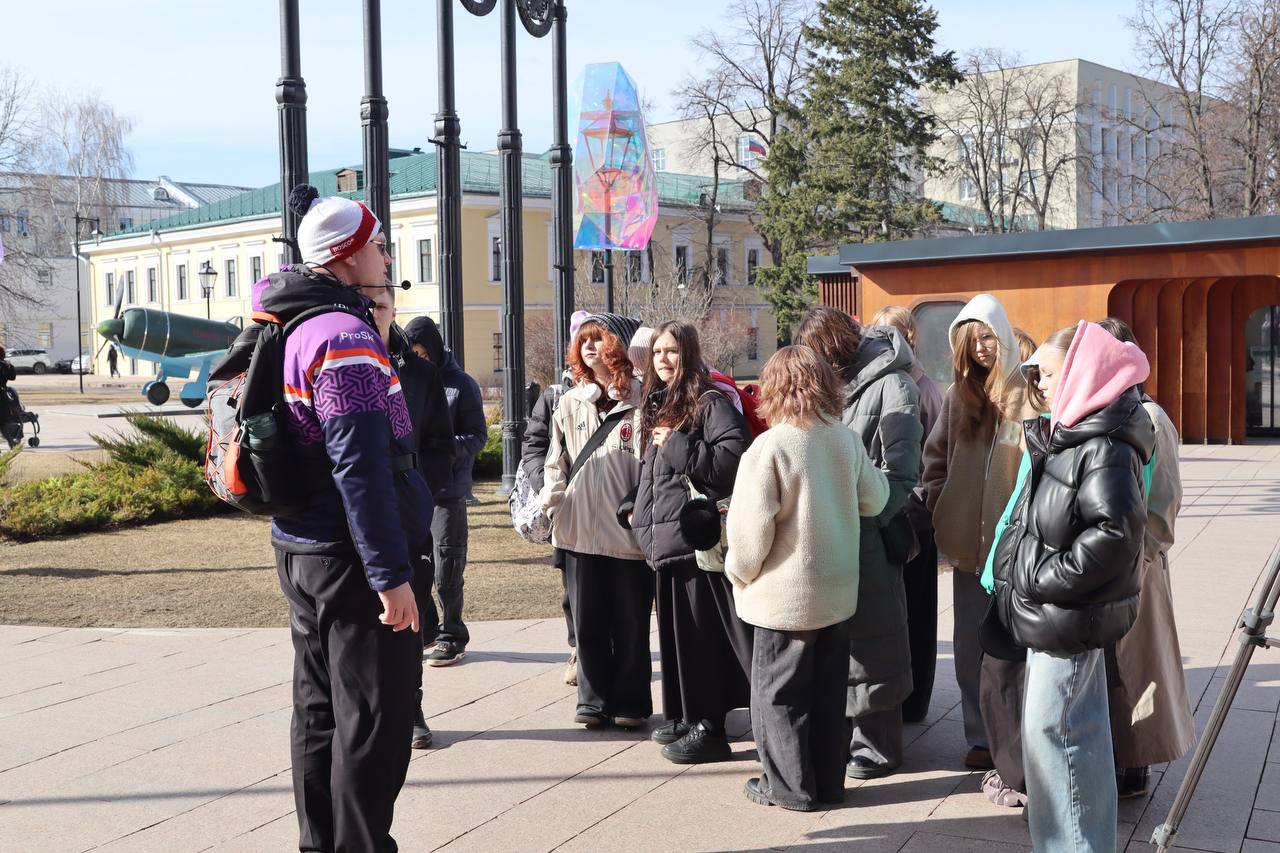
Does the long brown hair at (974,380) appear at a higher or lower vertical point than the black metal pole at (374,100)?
lower

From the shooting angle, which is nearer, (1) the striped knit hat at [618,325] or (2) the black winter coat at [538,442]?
(1) the striped knit hat at [618,325]

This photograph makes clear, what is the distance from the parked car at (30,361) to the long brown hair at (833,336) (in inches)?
2571

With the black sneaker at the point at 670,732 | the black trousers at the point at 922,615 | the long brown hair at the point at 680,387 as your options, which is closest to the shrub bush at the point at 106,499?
the black sneaker at the point at 670,732

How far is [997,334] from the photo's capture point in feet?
15.7

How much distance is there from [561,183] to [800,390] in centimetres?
980

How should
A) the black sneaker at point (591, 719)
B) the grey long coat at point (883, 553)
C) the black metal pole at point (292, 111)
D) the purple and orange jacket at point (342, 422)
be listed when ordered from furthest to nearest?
the black metal pole at point (292, 111) → the black sneaker at point (591, 719) → the grey long coat at point (883, 553) → the purple and orange jacket at point (342, 422)

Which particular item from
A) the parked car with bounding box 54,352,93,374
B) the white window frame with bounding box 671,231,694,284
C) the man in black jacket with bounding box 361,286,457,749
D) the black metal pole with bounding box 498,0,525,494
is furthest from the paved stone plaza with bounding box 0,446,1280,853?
the parked car with bounding box 54,352,93,374

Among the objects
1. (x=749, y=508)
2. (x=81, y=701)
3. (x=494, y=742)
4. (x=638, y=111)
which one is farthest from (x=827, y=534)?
(x=638, y=111)

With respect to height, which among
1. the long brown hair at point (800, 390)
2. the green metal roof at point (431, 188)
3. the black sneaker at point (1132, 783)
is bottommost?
the black sneaker at point (1132, 783)

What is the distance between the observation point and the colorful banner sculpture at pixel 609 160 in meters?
13.6

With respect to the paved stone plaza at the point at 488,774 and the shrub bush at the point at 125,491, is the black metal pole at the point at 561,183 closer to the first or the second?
the shrub bush at the point at 125,491

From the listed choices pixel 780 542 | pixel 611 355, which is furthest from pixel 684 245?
pixel 780 542

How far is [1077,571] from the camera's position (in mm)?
3303

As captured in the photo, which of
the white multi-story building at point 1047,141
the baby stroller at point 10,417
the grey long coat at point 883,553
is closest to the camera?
the grey long coat at point 883,553
